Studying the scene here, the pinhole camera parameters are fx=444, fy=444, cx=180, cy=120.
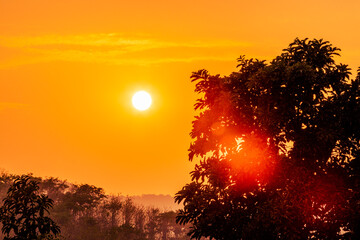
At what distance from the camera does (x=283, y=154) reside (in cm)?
2359

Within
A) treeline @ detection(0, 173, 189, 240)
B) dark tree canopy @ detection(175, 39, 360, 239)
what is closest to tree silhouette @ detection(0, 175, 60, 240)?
dark tree canopy @ detection(175, 39, 360, 239)

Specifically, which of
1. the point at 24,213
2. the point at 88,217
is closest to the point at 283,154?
the point at 24,213

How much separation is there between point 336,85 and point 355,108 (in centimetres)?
172

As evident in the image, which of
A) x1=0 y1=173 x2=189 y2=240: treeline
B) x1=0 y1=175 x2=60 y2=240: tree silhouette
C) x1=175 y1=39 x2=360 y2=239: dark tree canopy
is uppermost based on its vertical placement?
x1=0 y1=173 x2=189 y2=240: treeline

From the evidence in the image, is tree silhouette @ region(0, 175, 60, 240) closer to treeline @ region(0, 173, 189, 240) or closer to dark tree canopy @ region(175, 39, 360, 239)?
dark tree canopy @ region(175, 39, 360, 239)

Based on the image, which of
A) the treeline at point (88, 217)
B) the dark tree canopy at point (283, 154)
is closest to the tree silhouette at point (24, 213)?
the dark tree canopy at point (283, 154)

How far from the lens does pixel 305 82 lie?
2270 centimetres

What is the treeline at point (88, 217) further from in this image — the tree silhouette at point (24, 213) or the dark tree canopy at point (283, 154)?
the tree silhouette at point (24, 213)

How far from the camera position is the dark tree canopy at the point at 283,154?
73.7ft

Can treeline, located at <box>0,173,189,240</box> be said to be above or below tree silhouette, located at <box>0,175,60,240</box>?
above

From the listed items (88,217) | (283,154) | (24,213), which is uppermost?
(88,217)

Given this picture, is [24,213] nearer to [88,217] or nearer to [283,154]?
[283,154]

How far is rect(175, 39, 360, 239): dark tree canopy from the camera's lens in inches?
885

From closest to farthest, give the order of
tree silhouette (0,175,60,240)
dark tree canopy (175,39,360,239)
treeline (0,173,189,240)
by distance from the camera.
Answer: tree silhouette (0,175,60,240) → dark tree canopy (175,39,360,239) → treeline (0,173,189,240)
